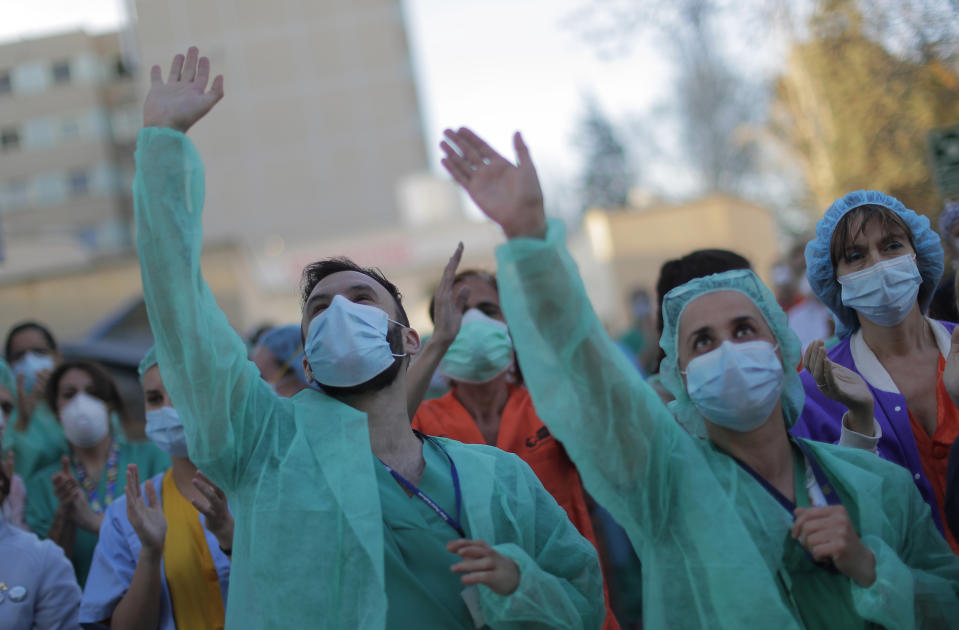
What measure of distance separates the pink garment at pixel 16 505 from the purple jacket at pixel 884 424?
3.18 m

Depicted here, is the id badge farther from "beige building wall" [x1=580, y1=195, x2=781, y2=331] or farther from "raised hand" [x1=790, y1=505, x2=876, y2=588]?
"beige building wall" [x1=580, y1=195, x2=781, y2=331]

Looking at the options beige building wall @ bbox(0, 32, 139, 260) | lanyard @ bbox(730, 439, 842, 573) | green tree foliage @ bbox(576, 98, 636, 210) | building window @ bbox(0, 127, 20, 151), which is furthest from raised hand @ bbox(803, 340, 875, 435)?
building window @ bbox(0, 127, 20, 151)

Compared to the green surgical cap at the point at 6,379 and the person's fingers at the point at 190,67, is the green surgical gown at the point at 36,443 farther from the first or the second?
the person's fingers at the point at 190,67

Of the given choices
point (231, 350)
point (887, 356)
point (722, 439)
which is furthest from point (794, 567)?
point (231, 350)

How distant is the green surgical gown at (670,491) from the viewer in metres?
2.28

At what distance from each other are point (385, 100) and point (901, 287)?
38.1m

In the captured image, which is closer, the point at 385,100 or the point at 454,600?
the point at 454,600

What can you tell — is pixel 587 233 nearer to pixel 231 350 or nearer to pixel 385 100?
pixel 385 100

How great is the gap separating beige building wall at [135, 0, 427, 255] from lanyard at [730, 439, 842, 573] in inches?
1452

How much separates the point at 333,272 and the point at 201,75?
718mm

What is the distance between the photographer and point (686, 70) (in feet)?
111

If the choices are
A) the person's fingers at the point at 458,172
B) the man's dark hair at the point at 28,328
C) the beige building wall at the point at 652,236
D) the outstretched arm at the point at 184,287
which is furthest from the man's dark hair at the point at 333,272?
the beige building wall at the point at 652,236

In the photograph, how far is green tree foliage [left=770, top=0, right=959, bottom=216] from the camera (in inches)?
300

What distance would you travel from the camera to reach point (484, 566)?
2379 mm
